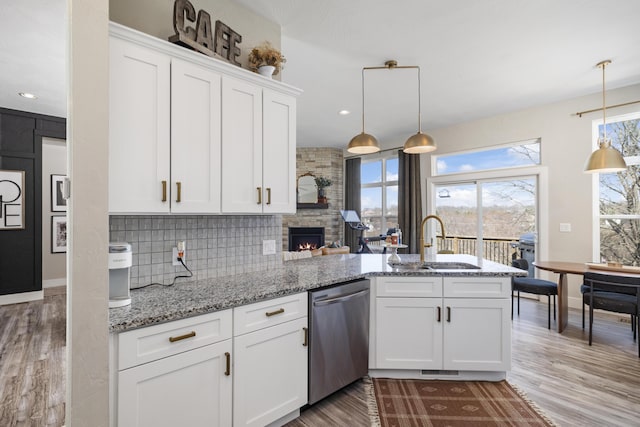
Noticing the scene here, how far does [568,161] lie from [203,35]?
16.6 feet

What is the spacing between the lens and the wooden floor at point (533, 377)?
2.22 m

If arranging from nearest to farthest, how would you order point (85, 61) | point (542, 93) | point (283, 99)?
point (85, 61) < point (283, 99) < point (542, 93)

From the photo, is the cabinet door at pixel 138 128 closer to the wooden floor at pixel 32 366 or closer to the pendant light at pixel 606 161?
the wooden floor at pixel 32 366

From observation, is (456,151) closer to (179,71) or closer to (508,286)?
(508,286)

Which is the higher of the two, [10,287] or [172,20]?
[172,20]

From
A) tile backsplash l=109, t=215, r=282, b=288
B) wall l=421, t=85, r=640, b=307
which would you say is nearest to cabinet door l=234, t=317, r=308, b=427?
tile backsplash l=109, t=215, r=282, b=288

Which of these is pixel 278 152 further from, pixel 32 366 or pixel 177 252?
pixel 32 366

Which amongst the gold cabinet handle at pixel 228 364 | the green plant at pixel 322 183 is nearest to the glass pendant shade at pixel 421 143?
the gold cabinet handle at pixel 228 364

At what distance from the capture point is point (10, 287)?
16.4 ft

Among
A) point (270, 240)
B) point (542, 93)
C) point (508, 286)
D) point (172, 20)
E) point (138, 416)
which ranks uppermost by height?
point (542, 93)

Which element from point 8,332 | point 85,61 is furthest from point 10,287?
point 85,61

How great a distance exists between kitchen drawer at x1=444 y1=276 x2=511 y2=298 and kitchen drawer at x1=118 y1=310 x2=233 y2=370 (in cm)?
171

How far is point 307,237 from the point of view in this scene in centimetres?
795

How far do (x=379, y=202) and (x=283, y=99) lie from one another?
5.57 metres
